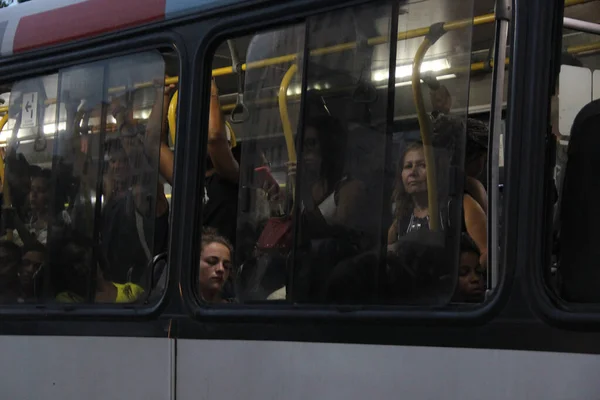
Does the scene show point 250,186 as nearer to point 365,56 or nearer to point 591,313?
point 365,56

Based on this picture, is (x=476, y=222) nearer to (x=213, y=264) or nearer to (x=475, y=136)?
(x=475, y=136)

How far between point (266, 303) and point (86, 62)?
1338 millimetres

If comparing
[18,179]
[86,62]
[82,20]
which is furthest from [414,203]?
[18,179]

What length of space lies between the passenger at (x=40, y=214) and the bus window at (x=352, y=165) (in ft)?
2.66

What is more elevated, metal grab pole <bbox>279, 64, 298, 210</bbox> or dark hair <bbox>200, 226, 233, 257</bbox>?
metal grab pole <bbox>279, 64, 298, 210</bbox>

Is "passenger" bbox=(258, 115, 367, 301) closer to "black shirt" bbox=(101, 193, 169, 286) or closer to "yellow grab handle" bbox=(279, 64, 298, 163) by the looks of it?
"yellow grab handle" bbox=(279, 64, 298, 163)

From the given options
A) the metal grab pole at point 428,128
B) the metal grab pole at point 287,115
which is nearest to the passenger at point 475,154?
the metal grab pole at point 428,128

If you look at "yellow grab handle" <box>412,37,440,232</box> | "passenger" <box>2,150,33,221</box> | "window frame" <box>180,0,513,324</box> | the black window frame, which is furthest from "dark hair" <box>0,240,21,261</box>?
the black window frame

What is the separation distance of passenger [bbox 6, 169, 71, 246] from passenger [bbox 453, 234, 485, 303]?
70.1 inches

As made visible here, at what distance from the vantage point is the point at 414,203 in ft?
11.2

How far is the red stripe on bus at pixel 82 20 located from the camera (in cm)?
425

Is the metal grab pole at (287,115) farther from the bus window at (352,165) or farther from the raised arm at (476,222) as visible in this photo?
the raised arm at (476,222)

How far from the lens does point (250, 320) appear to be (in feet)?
12.0

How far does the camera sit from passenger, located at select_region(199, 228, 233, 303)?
387cm
